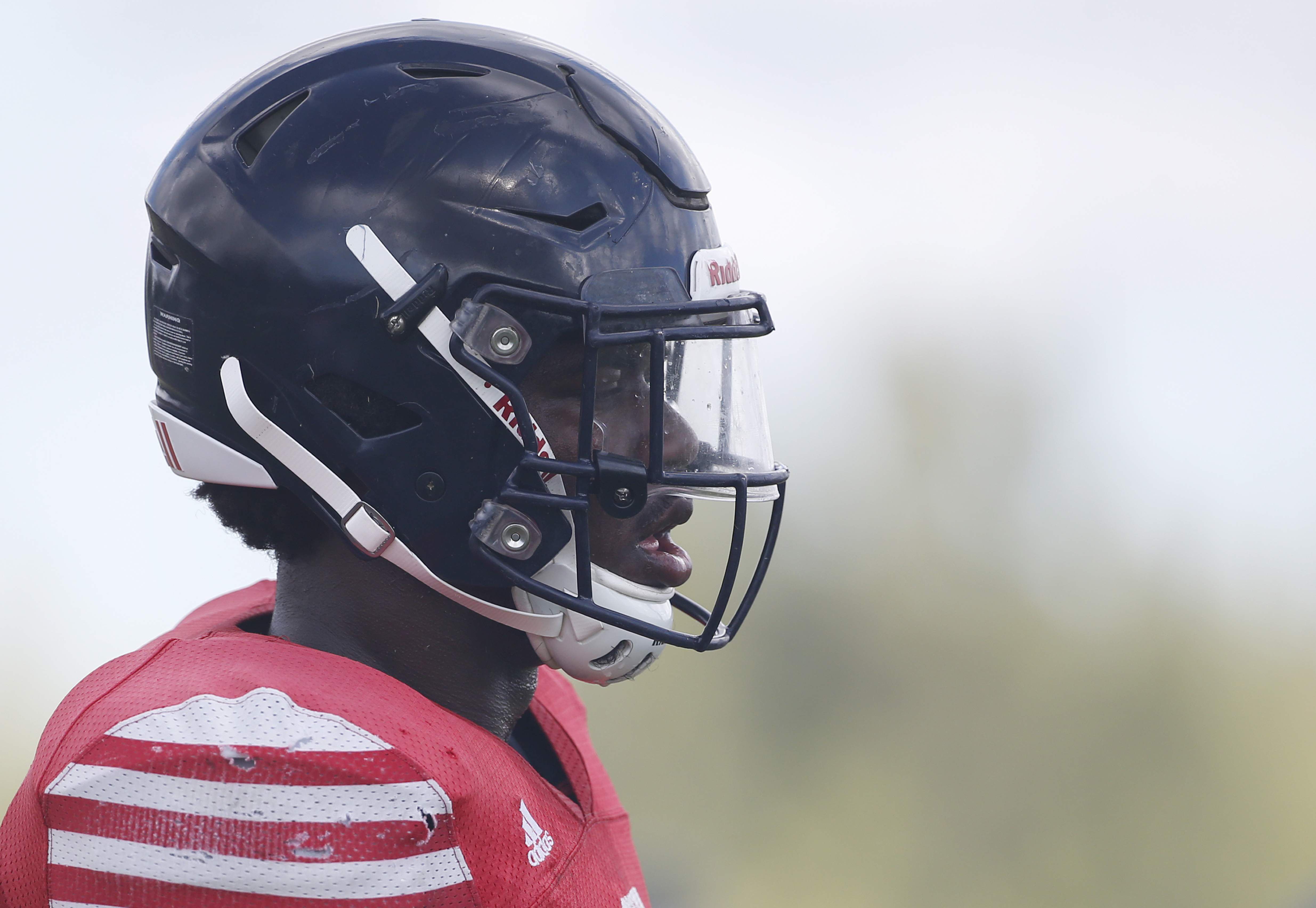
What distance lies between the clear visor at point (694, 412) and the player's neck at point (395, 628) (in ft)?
0.95

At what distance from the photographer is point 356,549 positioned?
1.39 meters

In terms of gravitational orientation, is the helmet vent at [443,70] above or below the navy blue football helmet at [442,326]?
above

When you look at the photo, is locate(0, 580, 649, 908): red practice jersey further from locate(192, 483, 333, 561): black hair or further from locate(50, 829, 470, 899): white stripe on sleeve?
locate(192, 483, 333, 561): black hair

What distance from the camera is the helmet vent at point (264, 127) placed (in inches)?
55.8

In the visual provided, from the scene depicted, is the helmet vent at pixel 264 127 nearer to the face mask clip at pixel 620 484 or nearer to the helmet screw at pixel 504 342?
the helmet screw at pixel 504 342

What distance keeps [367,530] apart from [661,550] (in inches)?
Answer: 14.8

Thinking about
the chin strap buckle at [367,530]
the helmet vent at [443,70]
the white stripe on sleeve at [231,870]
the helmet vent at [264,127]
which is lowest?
the white stripe on sleeve at [231,870]

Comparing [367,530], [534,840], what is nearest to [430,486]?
[367,530]

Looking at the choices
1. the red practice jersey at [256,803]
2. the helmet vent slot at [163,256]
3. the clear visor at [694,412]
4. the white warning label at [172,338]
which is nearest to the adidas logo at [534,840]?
the red practice jersey at [256,803]

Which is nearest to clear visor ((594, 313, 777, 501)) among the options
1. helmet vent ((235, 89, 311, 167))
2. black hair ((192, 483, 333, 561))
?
black hair ((192, 483, 333, 561))

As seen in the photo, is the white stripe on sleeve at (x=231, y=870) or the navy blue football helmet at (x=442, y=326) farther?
the navy blue football helmet at (x=442, y=326)

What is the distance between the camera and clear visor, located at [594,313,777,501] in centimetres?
142

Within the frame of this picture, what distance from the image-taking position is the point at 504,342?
1352 mm

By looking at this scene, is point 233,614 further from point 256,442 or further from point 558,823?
point 558,823
